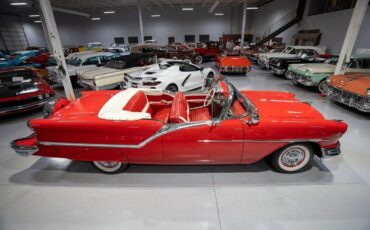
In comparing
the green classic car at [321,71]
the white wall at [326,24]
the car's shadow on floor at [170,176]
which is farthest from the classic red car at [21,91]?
the white wall at [326,24]

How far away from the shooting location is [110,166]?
106 inches

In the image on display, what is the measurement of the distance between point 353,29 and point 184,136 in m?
6.06

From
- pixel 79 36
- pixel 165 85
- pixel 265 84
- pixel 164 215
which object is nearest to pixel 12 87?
pixel 165 85

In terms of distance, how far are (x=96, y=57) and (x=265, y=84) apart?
7.30m

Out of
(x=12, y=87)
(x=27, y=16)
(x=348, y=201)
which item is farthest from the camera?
(x=27, y=16)

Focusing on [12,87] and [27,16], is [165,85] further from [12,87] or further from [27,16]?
[27,16]

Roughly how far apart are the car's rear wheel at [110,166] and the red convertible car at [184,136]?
0.02 meters

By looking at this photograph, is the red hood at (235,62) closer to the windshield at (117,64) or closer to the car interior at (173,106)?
the windshield at (117,64)

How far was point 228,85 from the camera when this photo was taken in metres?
2.93

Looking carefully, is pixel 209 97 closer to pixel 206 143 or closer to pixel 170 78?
pixel 206 143

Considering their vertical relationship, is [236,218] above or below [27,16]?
below

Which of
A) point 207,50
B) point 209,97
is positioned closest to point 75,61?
point 209,97

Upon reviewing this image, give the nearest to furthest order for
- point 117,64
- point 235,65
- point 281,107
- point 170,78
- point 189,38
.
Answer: point 281,107
point 170,78
point 117,64
point 235,65
point 189,38

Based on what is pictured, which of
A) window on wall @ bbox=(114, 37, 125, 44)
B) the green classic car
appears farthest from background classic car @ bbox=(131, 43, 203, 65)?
window on wall @ bbox=(114, 37, 125, 44)
